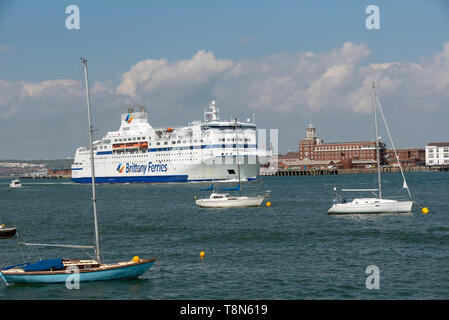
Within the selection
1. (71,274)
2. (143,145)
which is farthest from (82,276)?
(143,145)

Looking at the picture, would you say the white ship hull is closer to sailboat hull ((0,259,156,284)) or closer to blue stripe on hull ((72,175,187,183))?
blue stripe on hull ((72,175,187,183))

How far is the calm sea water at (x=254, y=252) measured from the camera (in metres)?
13.4

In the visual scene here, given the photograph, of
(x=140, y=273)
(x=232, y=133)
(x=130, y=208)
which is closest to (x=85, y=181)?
(x=232, y=133)

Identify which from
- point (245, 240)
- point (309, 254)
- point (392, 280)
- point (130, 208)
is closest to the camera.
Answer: point (392, 280)

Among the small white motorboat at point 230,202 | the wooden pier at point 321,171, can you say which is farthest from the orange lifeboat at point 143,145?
the wooden pier at point 321,171

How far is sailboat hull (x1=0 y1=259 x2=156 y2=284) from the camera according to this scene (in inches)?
535

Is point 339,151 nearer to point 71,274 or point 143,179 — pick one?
point 143,179

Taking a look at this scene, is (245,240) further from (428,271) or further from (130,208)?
(130,208)

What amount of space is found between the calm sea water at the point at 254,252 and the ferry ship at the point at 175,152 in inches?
1366

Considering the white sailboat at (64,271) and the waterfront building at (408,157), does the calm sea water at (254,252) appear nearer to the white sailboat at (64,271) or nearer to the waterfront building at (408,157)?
the white sailboat at (64,271)

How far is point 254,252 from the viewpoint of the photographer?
18.8m
